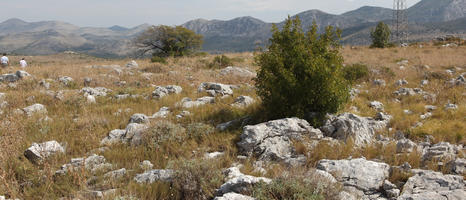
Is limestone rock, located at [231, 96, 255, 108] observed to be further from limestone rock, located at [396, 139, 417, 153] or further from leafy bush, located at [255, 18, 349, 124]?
limestone rock, located at [396, 139, 417, 153]

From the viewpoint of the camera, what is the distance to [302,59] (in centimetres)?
629

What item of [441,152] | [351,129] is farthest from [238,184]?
[441,152]

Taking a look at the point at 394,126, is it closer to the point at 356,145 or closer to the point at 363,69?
the point at 356,145

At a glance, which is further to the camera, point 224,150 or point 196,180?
point 224,150

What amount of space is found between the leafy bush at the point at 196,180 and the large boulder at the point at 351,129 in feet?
9.74

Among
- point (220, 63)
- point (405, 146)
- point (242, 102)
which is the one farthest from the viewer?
point (220, 63)

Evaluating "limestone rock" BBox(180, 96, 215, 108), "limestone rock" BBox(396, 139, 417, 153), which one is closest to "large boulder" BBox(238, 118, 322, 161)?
"limestone rock" BBox(396, 139, 417, 153)

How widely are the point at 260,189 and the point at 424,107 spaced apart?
710cm

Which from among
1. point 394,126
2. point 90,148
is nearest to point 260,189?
point 90,148

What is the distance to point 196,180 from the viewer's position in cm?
370

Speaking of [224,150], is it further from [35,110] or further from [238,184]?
[35,110]

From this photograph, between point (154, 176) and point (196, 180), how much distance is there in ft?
2.31

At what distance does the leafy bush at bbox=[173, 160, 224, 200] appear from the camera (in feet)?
11.8

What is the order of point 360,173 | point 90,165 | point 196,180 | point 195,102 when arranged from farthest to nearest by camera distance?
point 195,102
point 90,165
point 360,173
point 196,180
